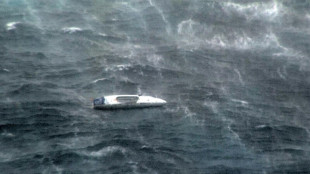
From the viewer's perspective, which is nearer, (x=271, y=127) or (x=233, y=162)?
(x=233, y=162)

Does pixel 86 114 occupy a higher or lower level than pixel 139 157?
higher

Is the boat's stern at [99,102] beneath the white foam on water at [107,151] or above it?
above

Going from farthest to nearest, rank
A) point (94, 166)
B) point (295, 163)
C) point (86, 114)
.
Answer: point (86, 114) → point (295, 163) → point (94, 166)

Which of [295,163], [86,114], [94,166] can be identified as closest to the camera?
[94,166]

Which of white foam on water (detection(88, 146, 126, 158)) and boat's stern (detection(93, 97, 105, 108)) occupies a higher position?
boat's stern (detection(93, 97, 105, 108))

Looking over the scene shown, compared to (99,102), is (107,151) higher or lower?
lower

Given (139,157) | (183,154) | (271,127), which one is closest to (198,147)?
(183,154)

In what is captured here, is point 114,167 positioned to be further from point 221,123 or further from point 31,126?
Answer: point 221,123

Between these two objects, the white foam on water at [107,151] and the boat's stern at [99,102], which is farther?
the boat's stern at [99,102]

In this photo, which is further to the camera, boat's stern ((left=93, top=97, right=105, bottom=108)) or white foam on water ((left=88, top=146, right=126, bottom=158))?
boat's stern ((left=93, top=97, right=105, bottom=108))

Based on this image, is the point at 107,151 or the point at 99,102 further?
the point at 99,102

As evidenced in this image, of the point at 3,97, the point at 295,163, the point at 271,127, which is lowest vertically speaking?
the point at 295,163
